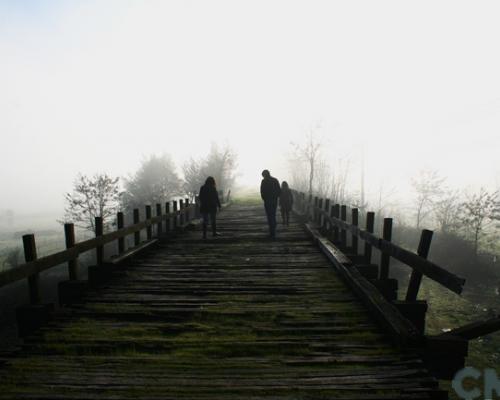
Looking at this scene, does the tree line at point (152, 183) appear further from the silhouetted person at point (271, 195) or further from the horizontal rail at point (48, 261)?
the horizontal rail at point (48, 261)

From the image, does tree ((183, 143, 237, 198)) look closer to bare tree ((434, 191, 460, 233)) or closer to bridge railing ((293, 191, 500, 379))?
bare tree ((434, 191, 460, 233))

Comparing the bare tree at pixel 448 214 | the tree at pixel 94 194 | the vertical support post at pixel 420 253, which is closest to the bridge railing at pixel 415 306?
the vertical support post at pixel 420 253

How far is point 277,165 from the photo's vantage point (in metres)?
100

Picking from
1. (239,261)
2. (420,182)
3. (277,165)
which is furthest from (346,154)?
(239,261)

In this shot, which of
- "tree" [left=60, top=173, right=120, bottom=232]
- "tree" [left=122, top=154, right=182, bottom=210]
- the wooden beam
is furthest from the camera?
"tree" [left=122, top=154, right=182, bottom=210]

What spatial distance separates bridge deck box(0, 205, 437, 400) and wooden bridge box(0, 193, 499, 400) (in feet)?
0.05

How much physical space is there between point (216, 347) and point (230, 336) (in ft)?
1.13

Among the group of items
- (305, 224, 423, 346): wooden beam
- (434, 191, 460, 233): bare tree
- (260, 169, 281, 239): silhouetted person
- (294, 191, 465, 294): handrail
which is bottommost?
(434, 191, 460, 233): bare tree

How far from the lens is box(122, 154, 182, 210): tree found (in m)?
49.2

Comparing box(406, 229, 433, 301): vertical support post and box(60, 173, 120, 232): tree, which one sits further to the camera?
box(60, 173, 120, 232): tree

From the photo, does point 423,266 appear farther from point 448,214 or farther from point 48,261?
point 448,214

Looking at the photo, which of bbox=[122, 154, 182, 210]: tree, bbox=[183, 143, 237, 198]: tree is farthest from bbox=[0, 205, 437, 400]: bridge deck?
bbox=[122, 154, 182, 210]: tree

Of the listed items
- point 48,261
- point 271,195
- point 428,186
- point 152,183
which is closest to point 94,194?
point 152,183

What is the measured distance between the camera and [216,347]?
12.7 ft
